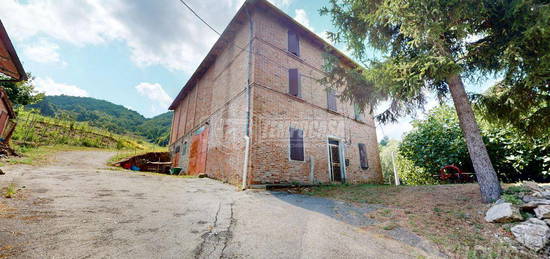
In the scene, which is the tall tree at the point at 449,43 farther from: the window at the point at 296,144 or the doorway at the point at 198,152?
the doorway at the point at 198,152

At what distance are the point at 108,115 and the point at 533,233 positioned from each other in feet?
200

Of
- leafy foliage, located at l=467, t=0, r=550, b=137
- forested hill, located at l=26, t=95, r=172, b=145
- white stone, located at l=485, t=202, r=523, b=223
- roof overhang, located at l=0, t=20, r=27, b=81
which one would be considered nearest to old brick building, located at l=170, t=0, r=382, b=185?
leafy foliage, located at l=467, t=0, r=550, b=137

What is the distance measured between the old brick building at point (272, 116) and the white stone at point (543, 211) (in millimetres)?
4599

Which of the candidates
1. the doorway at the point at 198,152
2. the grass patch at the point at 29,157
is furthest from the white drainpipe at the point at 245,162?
the grass patch at the point at 29,157

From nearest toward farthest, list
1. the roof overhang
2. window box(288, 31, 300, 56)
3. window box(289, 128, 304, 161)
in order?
the roof overhang → window box(289, 128, 304, 161) → window box(288, 31, 300, 56)

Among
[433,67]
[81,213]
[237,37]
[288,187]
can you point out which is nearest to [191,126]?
[237,37]

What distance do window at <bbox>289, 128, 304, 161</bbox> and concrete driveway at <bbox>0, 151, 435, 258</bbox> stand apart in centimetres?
386

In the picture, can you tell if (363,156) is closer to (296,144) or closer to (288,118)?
(296,144)

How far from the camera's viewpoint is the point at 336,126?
1002cm

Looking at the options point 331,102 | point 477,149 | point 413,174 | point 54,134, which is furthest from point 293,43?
point 54,134

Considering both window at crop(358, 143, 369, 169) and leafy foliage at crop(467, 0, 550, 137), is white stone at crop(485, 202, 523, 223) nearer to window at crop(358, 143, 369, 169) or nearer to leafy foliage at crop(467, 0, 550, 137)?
leafy foliage at crop(467, 0, 550, 137)

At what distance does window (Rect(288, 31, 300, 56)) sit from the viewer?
9414 mm

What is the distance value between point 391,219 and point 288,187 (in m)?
3.90

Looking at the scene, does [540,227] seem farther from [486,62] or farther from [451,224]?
[486,62]
